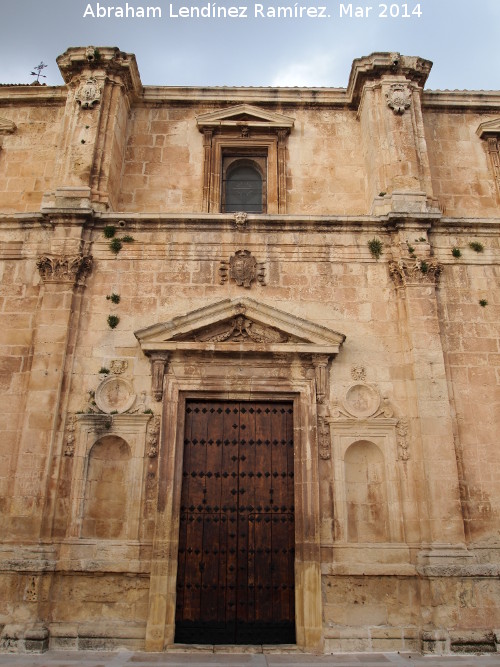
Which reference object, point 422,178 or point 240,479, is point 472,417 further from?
point 422,178

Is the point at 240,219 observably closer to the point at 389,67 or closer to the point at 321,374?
the point at 321,374

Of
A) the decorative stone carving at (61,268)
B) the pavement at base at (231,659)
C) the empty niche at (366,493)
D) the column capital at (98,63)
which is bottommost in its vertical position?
the pavement at base at (231,659)

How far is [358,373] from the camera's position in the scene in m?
8.98

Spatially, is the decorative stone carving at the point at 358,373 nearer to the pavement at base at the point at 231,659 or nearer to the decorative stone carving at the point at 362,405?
the decorative stone carving at the point at 362,405

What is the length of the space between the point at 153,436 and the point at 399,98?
772cm

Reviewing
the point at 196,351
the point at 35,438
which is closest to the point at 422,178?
the point at 196,351

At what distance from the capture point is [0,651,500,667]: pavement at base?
22.5 feet

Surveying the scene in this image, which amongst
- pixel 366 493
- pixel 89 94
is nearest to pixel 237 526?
pixel 366 493

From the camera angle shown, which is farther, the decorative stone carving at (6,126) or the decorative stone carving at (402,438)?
the decorative stone carving at (6,126)

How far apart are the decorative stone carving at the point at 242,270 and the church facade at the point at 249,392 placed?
0.04m

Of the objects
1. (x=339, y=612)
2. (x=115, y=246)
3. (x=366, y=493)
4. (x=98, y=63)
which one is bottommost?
(x=339, y=612)

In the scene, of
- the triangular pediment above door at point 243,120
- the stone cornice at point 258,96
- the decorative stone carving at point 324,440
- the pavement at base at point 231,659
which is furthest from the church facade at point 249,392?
the triangular pediment above door at point 243,120

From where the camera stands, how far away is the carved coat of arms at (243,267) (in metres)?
9.51

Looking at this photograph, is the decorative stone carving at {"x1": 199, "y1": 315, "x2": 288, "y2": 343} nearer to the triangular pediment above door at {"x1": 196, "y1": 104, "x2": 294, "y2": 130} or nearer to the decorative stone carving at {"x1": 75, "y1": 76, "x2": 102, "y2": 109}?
the triangular pediment above door at {"x1": 196, "y1": 104, "x2": 294, "y2": 130}
